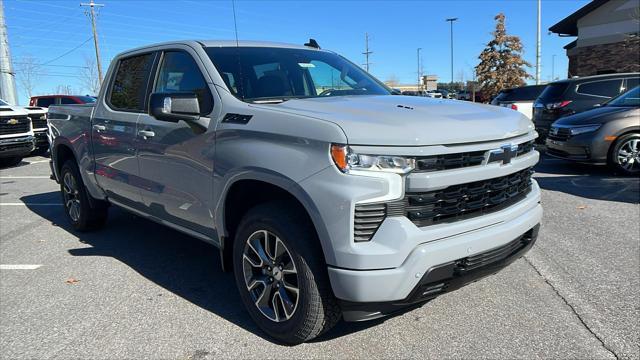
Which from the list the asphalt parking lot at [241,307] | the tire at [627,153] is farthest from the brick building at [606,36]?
the asphalt parking lot at [241,307]

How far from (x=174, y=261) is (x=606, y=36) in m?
28.6

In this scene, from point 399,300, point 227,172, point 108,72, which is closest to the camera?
point 399,300

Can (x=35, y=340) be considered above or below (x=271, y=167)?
below

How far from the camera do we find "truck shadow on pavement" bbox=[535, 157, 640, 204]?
6893mm

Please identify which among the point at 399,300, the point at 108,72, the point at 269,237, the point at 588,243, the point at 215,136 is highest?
the point at 108,72

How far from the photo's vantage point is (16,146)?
41.1 feet

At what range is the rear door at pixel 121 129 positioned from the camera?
4.35 metres

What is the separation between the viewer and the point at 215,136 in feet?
10.9

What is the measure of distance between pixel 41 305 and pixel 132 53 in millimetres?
2451

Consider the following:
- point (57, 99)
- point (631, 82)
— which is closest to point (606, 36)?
point (631, 82)

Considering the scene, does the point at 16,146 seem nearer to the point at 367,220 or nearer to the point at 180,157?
the point at 180,157

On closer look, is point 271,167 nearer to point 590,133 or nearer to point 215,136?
point 215,136

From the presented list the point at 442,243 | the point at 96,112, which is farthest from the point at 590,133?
the point at 96,112

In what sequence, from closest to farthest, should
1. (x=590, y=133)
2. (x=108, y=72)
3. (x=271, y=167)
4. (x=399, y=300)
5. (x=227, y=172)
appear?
(x=399, y=300) < (x=271, y=167) < (x=227, y=172) < (x=108, y=72) < (x=590, y=133)
